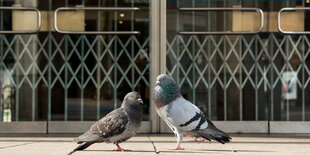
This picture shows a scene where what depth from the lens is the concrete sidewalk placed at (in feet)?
22.9

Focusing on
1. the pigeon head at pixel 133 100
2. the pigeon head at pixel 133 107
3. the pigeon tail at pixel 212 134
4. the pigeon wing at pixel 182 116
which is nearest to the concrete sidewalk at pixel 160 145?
the pigeon tail at pixel 212 134

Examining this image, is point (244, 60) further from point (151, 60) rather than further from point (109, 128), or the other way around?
point (109, 128)

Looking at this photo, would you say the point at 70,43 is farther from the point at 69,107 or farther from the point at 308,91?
the point at 308,91

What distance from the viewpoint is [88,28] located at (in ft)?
30.5

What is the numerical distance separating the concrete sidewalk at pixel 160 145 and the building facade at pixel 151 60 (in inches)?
19.6

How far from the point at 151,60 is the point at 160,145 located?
1.96 m

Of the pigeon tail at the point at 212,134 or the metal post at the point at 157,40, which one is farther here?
the metal post at the point at 157,40

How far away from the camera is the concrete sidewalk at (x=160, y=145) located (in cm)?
696

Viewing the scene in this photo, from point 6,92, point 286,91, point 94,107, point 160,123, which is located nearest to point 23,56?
point 6,92

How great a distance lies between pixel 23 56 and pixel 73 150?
2.87 m

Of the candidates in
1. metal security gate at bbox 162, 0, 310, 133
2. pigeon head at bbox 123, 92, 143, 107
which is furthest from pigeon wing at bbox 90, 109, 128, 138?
metal security gate at bbox 162, 0, 310, 133

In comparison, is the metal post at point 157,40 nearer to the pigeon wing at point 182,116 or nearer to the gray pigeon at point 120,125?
the pigeon wing at point 182,116

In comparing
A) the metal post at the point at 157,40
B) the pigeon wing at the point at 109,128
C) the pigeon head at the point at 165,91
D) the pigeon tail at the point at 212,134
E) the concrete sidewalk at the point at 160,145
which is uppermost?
the metal post at the point at 157,40

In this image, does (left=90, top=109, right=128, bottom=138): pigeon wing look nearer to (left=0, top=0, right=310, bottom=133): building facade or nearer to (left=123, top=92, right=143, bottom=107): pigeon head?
(left=123, top=92, right=143, bottom=107): pigeon head
